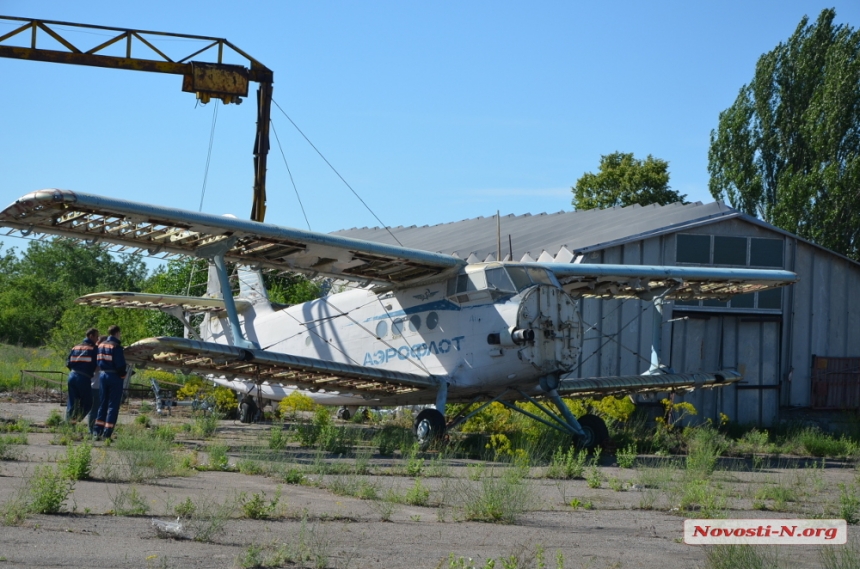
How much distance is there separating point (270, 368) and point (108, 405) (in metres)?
2.57

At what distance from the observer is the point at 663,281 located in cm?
1922

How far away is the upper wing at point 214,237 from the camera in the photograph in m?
13.2

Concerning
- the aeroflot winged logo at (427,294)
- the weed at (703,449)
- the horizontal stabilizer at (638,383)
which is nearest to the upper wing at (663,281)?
the horizontal stabilizer at (638,383)

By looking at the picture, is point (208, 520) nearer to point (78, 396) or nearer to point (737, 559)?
point (737, 559)

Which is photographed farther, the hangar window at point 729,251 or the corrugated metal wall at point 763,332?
the hangar window at point 729,251

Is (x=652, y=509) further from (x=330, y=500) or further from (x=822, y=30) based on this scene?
(x=822, y=30)

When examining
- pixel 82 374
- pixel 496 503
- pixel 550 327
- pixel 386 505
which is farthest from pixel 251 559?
pixel 82 374

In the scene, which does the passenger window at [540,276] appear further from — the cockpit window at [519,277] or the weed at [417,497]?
the weed at [417,497]

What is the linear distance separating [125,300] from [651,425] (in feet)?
39.5

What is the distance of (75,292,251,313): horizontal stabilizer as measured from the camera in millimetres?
19953

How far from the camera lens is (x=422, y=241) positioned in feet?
109

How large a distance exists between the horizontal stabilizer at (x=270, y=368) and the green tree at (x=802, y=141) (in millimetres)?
28024

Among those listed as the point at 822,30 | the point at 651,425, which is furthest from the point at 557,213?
the point at 822,30

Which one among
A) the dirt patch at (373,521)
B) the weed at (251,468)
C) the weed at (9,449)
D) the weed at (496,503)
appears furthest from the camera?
the weed at (251,468)
